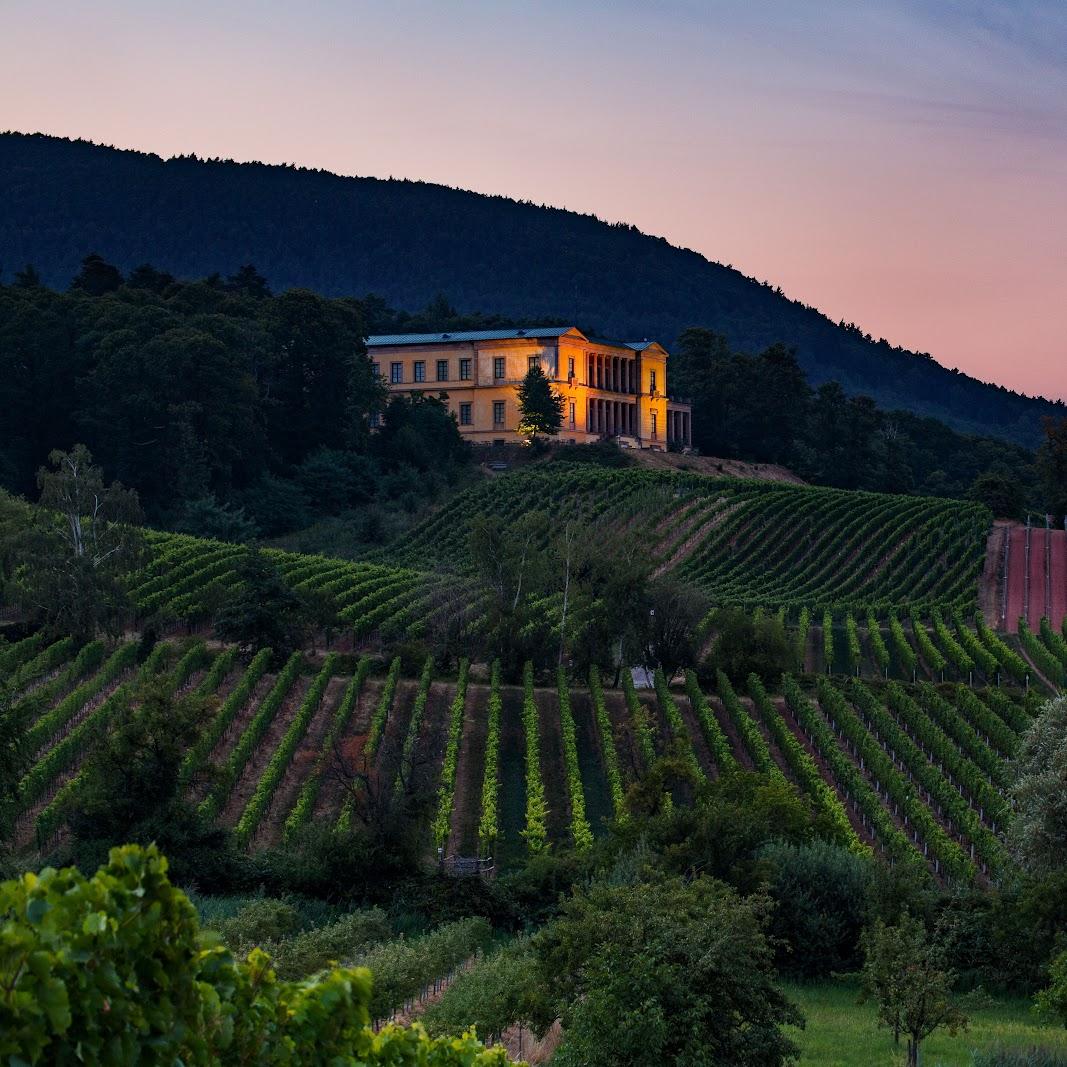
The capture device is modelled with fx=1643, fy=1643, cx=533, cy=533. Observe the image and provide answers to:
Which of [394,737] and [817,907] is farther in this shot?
[394,737]

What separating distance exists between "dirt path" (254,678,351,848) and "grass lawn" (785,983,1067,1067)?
1348 cm

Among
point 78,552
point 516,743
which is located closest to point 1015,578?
point 516,743

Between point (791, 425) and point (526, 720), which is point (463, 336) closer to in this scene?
point (791, 425)

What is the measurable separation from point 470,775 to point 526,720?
3463 mm

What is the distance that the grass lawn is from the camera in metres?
21.0

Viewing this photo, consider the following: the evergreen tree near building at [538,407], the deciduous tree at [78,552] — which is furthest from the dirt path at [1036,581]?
the deciduous tree at [78,552]

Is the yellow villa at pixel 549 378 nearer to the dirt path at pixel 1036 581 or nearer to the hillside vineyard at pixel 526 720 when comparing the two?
the dirt path at pixel 1036 581

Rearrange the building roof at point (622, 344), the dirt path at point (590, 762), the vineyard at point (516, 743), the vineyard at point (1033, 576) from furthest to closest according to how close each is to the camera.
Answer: the building roof at point (622, 344) → the vineyard at point (1033, 576) → the dirt path at point (590, 762) → the vineyard at point (516, 743)

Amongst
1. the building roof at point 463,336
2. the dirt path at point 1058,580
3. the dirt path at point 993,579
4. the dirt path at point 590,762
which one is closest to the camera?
the dirt path at point 590,762

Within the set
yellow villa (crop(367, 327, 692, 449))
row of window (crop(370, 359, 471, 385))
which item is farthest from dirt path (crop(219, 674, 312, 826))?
row of window (crop(370, 359, 471, 385))

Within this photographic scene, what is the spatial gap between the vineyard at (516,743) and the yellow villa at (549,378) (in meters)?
52.4

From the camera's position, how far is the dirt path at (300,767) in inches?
1422

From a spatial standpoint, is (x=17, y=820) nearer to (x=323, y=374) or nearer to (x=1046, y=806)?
(x=1046, y=806)

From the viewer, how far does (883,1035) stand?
75.7 feet
